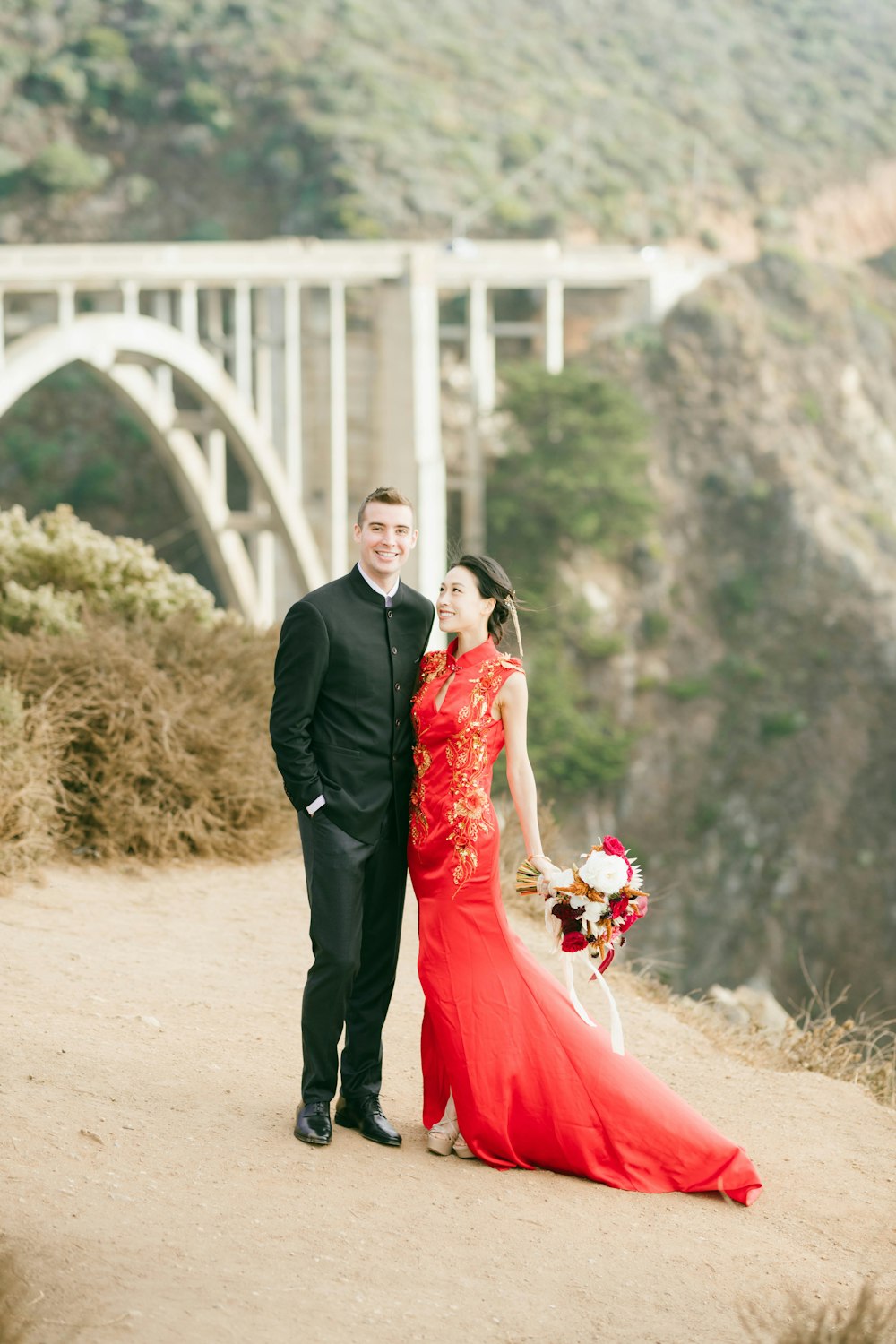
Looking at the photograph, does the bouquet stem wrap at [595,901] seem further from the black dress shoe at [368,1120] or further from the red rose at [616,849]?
the black dress shoe at [368,1120]

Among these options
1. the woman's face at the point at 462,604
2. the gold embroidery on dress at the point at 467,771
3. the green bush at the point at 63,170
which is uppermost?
the green bush at the point at 63,170

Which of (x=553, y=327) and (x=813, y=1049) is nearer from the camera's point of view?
(x=813, y=1049)

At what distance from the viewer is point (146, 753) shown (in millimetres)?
8352

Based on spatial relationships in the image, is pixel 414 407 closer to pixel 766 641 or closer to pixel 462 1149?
pixel 766 641

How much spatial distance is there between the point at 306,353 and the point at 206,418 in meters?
6.13

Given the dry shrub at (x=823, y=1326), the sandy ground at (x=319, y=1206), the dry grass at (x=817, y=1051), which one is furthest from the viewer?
the dry grass at (x=817, y=1051)

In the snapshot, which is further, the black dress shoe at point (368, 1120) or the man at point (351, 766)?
the black dress shoe at point (368, 1120)

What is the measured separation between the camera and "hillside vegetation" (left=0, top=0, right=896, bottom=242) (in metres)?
39.1

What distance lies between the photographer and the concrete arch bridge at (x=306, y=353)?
1850cm

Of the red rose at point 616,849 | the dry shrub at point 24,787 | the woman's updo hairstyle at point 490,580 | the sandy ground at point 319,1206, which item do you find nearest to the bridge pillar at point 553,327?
the dry shrub at point 24,787

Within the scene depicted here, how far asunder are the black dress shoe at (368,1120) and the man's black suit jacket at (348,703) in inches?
37.5

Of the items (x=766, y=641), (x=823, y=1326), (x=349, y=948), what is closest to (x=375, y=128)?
(x=766, y=641)

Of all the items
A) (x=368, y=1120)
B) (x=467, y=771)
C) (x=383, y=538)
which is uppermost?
(x=383, y=538)

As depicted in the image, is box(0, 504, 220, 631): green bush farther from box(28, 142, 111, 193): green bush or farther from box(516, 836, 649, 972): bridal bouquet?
box(28, 142, 111, 193): green bush
